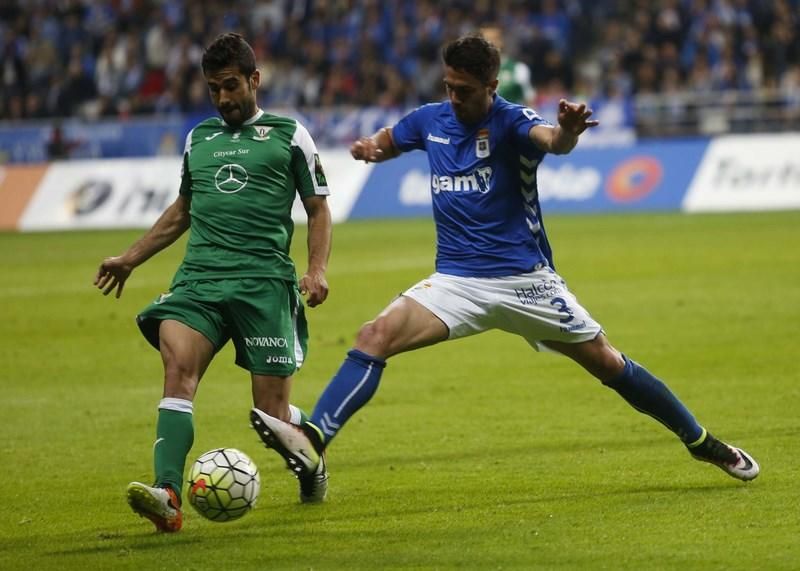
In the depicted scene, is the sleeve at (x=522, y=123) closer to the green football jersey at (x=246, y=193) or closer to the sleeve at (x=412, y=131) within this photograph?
the sleeve at (x=412, y=131)

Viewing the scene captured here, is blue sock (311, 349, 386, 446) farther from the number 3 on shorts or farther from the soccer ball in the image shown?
the number 3 on shorts

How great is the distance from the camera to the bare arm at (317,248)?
6.55m

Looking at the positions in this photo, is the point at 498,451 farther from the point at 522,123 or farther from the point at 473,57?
the point at 473,57

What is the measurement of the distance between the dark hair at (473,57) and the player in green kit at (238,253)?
0.79 m

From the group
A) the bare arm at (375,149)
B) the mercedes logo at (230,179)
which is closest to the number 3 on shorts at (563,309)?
the bare arm at (375,149)

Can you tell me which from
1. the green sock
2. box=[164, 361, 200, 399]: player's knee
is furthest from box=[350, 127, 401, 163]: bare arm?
the green sock

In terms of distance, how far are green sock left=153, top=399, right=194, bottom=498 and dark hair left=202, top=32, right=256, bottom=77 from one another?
4.92ft

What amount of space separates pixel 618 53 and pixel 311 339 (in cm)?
1875

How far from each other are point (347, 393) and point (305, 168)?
3.67 ft

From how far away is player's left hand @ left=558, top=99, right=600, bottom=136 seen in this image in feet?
20.1

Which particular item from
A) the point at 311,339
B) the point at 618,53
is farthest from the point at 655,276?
the point at 618,53

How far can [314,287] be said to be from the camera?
655cm

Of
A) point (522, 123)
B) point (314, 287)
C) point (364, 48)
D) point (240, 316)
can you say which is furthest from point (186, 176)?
point (364, 48)

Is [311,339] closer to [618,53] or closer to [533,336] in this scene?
[533,336]
